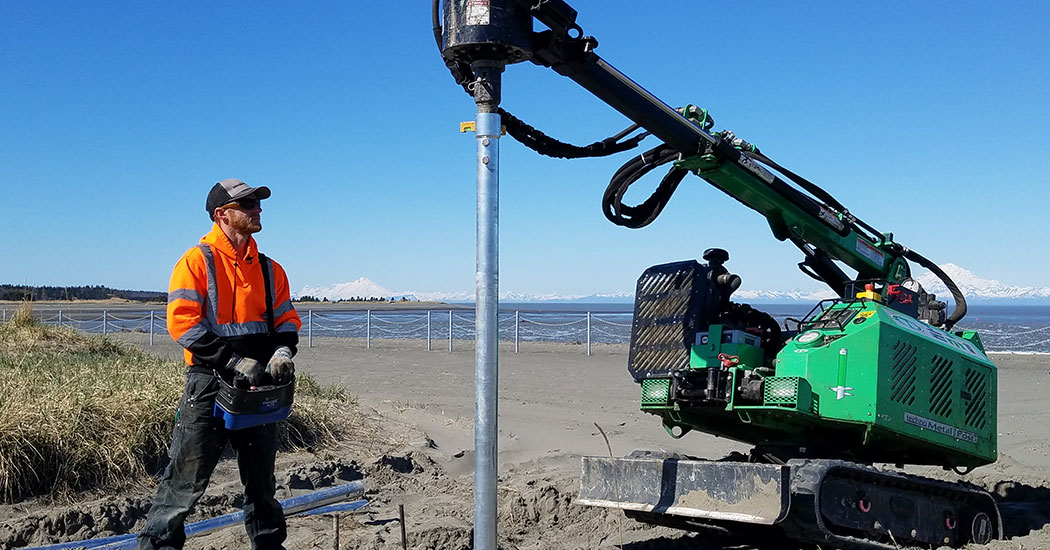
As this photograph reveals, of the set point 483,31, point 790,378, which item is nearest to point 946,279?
point 790,378

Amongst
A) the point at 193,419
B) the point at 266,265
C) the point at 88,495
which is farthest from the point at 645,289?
the point at 88,495

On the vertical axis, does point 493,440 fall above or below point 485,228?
below

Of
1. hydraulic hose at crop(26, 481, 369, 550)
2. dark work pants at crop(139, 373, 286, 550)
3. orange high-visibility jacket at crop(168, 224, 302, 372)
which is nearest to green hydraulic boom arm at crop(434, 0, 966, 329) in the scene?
orange high-visibility jacket at crop(168, 224, 302, 372)

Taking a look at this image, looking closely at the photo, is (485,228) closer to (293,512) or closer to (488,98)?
(488,98)

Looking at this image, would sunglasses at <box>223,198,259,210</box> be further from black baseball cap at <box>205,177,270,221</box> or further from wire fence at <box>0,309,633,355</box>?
wire fence at <box>0,309,633,355</box>

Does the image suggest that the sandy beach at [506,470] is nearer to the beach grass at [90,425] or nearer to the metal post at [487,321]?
the beach grass at [90,425]

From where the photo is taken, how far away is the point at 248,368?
484cm

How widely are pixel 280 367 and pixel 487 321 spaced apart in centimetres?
139

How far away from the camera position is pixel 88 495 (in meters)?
6.93

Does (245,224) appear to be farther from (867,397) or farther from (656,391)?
(867,397)

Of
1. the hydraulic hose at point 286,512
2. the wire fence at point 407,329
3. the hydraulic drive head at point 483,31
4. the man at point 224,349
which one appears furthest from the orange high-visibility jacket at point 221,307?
the wire fence at point 407,329

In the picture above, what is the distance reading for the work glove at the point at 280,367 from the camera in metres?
5.00

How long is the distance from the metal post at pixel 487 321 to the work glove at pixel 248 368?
1.30m

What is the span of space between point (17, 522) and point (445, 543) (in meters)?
2.93
